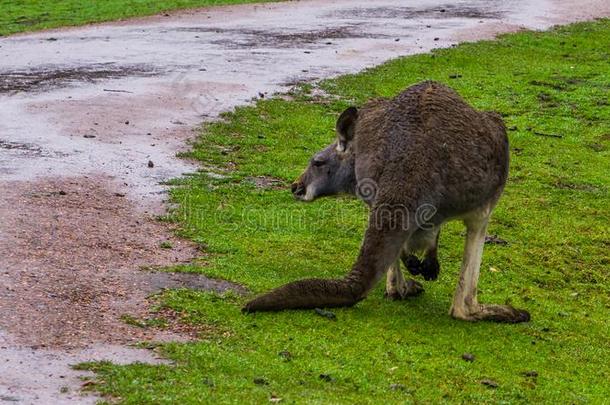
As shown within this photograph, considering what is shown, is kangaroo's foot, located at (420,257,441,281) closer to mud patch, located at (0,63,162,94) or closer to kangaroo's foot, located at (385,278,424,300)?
kangaroo's foot, located at (385,278,424,300)

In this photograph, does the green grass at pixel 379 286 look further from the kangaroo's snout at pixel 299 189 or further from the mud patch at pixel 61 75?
the mud patch at pixel 61 75

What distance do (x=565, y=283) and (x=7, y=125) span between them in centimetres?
779

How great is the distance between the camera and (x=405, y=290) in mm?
9875

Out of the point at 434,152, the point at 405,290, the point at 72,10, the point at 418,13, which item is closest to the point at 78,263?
→ the point at 405,290

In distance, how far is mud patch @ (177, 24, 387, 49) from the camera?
23625 mm

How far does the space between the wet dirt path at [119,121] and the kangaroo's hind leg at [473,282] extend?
Result: 2111mm

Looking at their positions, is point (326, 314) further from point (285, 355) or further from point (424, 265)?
point (424, 265)

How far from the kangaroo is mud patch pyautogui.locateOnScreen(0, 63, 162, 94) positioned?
30.9 ft

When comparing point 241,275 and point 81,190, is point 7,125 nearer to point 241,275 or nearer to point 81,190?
point 81,190

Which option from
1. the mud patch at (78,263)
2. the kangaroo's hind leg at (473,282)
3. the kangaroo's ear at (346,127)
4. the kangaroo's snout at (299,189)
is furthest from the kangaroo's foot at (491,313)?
the mud patch at (78,263)

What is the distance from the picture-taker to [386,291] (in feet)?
32.4

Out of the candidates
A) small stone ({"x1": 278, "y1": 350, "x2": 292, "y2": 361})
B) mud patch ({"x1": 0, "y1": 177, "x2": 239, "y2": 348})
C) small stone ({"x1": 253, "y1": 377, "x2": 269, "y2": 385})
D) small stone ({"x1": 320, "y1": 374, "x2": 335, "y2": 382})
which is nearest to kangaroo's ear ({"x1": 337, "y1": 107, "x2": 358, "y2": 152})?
mud patch ({"x1": 0, "y1": 177, "x2": 239, "y2": 348})

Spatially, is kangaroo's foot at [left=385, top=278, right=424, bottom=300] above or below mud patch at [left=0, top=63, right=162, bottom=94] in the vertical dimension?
below

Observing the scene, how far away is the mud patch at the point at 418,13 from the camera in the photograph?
28562mm
